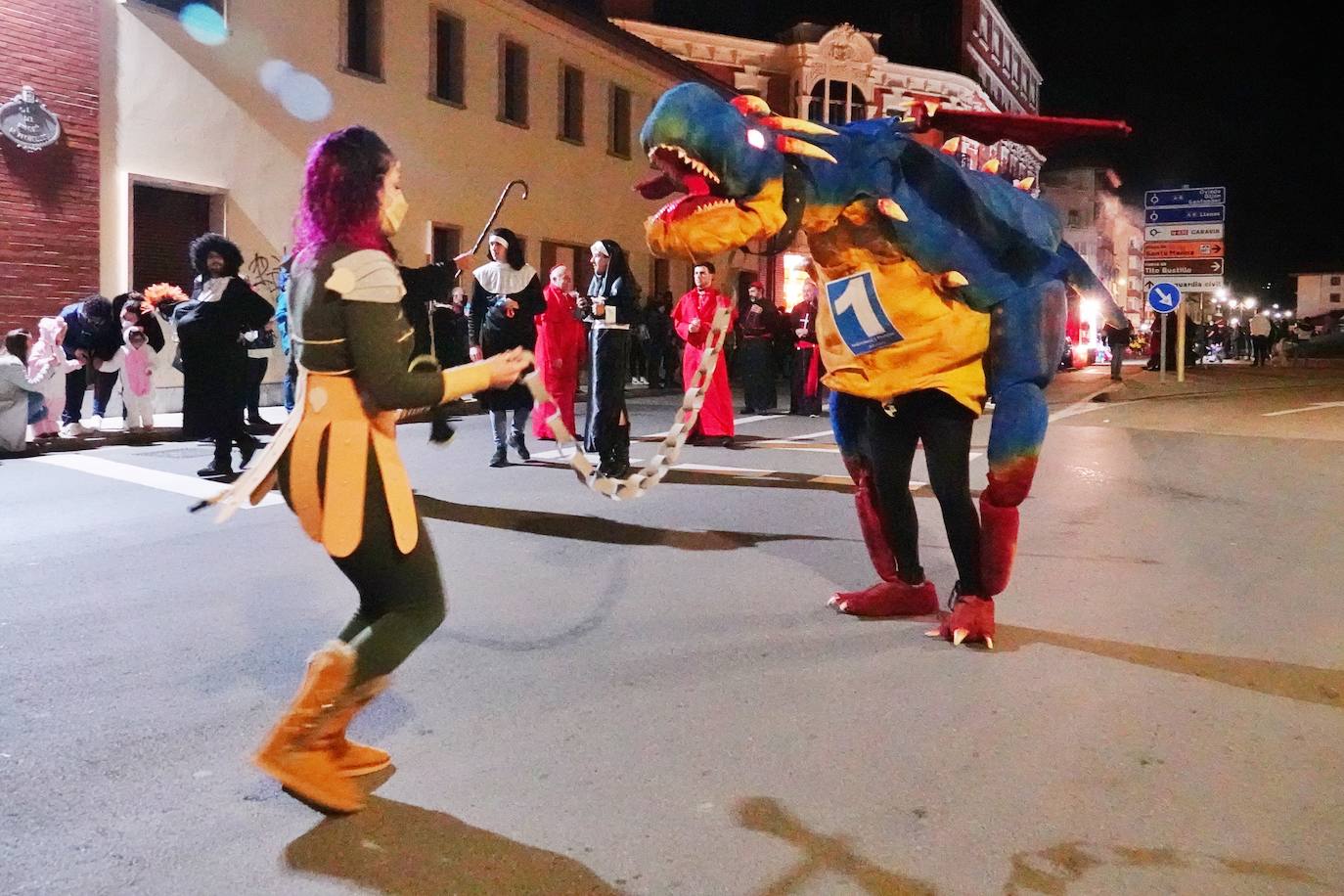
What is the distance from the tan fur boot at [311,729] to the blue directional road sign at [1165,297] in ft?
78.2

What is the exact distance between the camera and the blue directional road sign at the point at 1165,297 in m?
24.0

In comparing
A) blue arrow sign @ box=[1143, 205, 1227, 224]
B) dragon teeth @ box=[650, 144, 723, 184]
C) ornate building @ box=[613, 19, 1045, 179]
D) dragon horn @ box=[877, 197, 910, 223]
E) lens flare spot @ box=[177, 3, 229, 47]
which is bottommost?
dragon horn @ box=[877, 197, 910, 223]

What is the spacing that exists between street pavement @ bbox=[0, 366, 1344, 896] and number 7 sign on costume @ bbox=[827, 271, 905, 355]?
118 centimetres

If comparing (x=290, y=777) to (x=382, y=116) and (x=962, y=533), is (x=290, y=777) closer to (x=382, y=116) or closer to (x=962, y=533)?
(x=962, y=533)

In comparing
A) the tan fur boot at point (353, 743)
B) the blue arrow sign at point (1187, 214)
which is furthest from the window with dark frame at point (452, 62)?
the tan fur boot at point (353, 743)

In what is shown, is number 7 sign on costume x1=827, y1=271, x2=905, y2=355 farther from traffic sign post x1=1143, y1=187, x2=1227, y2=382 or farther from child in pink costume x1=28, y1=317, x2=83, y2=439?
traffic sign post x1=1143, y1=187, x2=1227, y2=382

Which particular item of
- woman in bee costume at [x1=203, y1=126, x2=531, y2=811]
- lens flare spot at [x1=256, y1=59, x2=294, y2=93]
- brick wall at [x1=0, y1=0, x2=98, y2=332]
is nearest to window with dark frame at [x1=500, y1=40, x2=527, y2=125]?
lens flare spot at [x1=256, y1=59, x2=294, y2=93]

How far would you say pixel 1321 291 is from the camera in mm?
141500

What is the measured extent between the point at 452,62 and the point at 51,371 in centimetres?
1250

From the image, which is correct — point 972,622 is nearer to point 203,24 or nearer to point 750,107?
point 750,107

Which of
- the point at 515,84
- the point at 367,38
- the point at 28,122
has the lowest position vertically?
the point at 28,122

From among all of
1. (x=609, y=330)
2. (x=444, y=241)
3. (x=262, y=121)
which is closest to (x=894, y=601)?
(x=609, y=330)

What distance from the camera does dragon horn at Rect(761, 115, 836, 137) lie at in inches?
159

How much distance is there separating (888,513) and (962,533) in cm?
33
